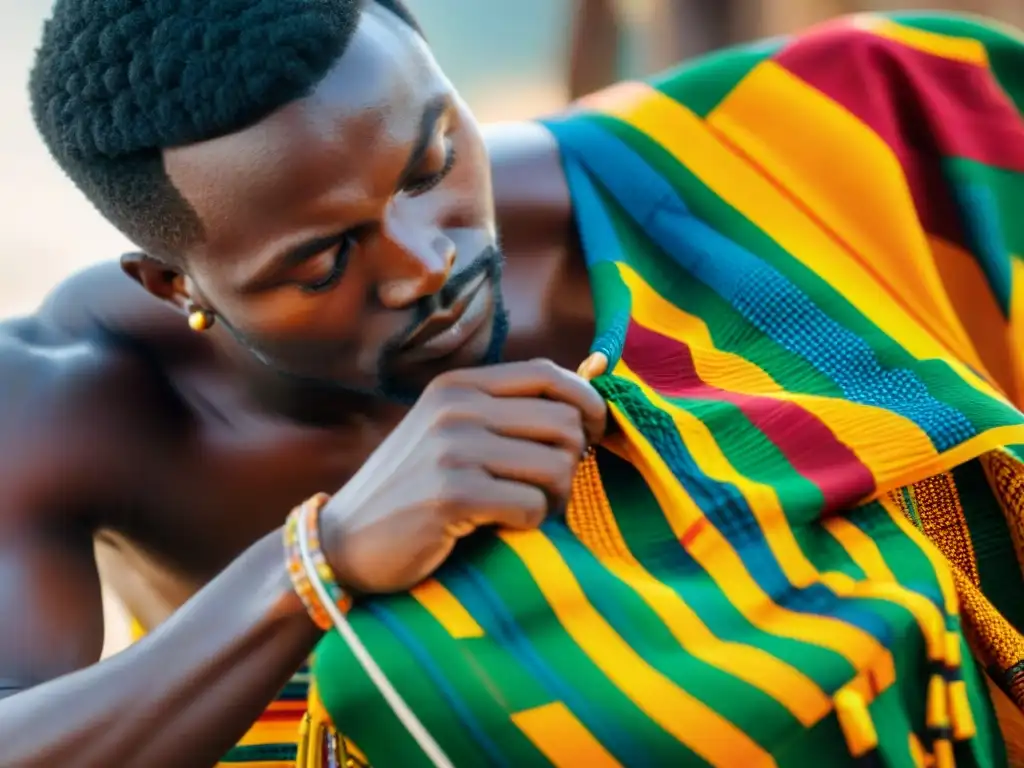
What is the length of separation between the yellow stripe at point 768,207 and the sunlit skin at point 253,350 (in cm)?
10

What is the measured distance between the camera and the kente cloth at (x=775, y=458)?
698mm

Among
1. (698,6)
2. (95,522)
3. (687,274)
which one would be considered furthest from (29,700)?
(698,6)

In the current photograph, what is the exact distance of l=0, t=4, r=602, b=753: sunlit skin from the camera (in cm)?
77

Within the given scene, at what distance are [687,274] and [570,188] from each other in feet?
0.45

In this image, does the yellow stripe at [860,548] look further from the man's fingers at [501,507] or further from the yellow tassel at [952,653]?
the man's fingers at [501,507]

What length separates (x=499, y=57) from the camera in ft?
12.8

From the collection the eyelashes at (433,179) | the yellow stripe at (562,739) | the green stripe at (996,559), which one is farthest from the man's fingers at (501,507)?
the green stripe at (996,559)

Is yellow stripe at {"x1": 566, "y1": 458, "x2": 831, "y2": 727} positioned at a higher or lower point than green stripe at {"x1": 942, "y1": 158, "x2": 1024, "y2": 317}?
lower

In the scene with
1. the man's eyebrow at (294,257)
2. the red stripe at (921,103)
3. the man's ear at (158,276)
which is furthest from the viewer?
the red stripe at (921,103)

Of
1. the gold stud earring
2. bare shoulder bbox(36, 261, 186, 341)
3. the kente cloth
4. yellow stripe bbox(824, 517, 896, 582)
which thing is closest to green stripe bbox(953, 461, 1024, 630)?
the kente cloth

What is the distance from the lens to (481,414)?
2.39ft

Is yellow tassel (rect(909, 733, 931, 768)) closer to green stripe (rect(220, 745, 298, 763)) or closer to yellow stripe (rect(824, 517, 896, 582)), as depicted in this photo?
yellow stripe (rect(824, 517, 896, 582))

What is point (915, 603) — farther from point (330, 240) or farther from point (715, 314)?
point (330, 240)

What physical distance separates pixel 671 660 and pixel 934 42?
2.13 feet
